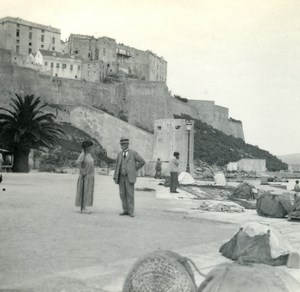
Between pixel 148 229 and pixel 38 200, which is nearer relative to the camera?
pixel 148 229

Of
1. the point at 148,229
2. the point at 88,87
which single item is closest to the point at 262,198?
the point at 148,229

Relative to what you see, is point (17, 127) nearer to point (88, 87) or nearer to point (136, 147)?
point (136, 147)

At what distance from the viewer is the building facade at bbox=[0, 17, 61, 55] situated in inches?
2980

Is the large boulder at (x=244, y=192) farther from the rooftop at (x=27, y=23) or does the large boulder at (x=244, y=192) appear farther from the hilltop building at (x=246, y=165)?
the rooftop at (x=27, y=23)

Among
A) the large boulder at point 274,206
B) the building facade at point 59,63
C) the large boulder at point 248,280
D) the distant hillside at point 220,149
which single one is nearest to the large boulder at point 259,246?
the large boulder at point 248,280

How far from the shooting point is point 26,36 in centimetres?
7750

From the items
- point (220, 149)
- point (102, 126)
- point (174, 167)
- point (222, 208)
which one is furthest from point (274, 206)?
point (220, 149)

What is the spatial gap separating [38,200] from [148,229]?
483 centimetres

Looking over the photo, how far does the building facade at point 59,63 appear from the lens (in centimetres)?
6847

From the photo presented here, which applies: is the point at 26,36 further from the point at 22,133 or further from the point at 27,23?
the point at 22,133

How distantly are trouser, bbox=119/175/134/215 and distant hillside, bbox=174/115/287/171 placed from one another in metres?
56.0

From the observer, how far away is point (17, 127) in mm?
26219


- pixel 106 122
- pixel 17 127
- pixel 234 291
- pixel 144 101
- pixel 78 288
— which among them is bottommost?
pixel 78 288

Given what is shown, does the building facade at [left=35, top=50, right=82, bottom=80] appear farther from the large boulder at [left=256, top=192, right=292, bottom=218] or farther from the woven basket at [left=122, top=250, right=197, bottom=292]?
the woven basket at [left=122, top=250, right=197, bottom=292]
